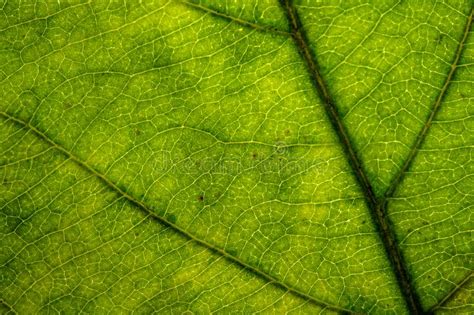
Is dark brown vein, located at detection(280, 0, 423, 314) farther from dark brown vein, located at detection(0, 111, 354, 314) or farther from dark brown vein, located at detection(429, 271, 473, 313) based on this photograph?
dark brown vein, located at detection(0, 111, 354, 314)

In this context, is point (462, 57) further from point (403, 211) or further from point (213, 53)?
point (213, 53)

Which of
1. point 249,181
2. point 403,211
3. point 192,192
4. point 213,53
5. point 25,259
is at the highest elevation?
point 213,53

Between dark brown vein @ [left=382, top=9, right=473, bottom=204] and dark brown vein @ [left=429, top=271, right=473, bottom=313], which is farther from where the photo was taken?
dark brown vein @ [left=429, top=271, right=473, bottom=313]

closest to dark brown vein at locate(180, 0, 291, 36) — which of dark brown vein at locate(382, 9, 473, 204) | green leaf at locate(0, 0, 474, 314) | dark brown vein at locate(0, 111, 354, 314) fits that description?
green leaf at locate(0, 0, 474, 314)

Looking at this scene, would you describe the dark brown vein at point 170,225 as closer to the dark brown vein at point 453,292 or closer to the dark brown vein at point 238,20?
the dark brown vein at point 453,292

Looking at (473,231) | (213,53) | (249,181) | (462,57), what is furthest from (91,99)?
(473,231)

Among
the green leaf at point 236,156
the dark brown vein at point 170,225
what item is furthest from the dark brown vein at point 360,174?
the dark brown vein at point 170,225
